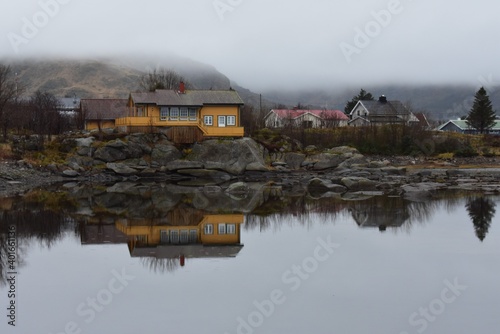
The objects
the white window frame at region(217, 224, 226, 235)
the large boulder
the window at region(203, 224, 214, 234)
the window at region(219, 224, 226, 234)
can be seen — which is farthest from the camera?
the large boulder

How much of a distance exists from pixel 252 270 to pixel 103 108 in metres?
72.9

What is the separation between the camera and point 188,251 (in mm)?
24625

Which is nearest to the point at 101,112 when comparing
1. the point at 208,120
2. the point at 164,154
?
the point at 208,120

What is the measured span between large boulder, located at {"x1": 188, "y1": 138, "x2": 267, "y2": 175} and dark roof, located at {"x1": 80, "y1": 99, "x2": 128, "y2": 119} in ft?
85.4

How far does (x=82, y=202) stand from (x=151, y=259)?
19.4 meters

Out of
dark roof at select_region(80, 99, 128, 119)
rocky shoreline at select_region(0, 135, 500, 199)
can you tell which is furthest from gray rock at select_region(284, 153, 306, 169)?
dark roof at select_region(80, 99, 128, 119)

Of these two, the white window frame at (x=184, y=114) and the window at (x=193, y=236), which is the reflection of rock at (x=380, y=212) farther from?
the white window frame at (x=184, y=114)

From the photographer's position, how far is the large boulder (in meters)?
64.2

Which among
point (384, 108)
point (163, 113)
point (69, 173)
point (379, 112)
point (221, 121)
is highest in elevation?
point (384, 108)

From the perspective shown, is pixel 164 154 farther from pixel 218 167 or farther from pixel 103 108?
pixel 103 108

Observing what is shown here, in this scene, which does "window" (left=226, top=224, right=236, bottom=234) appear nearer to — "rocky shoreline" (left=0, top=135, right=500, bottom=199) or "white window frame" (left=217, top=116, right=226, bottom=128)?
"rocky shoreline" (left=0, top=135, right=500, bottom=199)

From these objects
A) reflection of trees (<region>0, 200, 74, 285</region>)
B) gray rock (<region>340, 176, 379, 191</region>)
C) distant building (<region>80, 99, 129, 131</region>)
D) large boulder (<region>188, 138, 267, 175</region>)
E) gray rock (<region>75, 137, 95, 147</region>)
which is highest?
distant building (<region>80, 99, 129, 131</region>)

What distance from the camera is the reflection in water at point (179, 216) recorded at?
25.8 meters

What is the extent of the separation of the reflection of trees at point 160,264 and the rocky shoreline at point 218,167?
3169cm
